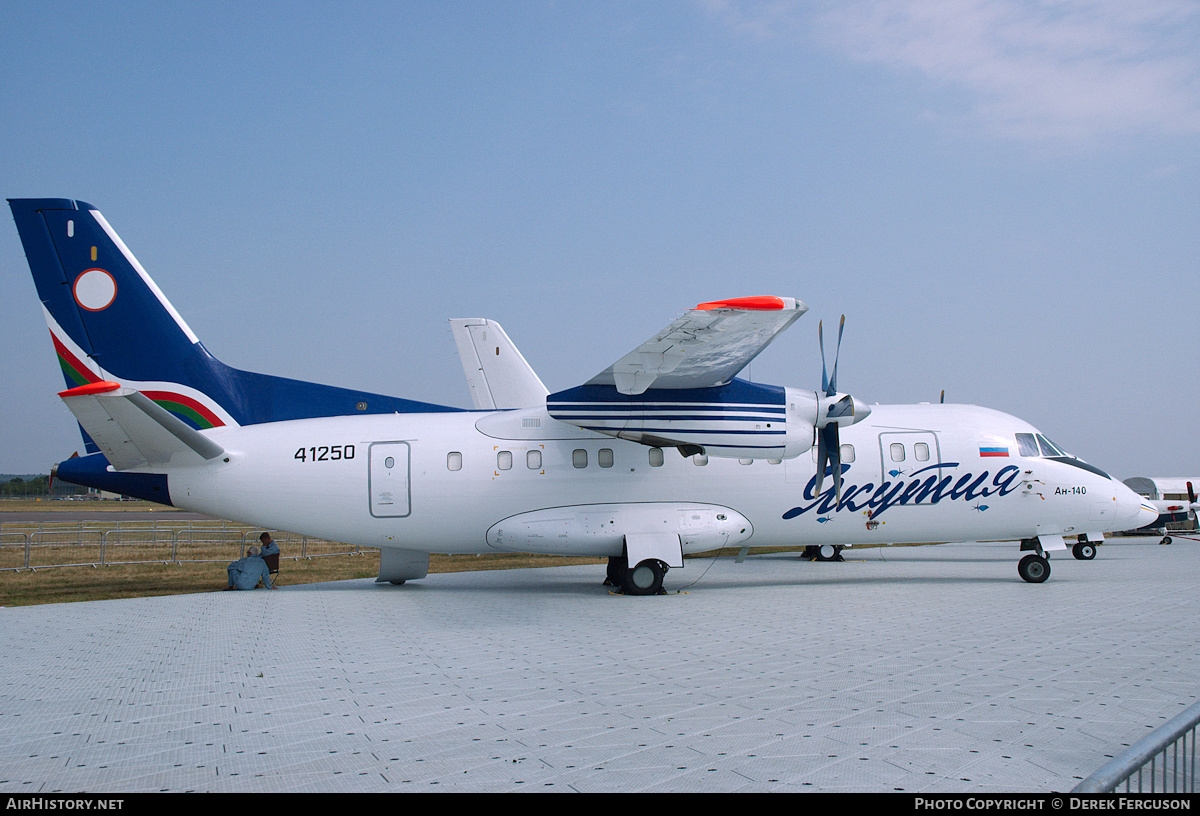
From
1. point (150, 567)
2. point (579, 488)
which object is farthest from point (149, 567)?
point (579, 488)

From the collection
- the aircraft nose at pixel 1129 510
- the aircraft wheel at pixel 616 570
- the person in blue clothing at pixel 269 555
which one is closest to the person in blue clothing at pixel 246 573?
the person in blue clothing at pixel 269 555

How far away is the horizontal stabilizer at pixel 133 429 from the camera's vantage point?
1220cm

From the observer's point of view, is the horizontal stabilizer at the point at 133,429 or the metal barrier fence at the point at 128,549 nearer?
the horizontal stabilizer at the point at 133,429

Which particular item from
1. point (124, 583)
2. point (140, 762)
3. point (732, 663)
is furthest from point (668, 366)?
point (124, 583)

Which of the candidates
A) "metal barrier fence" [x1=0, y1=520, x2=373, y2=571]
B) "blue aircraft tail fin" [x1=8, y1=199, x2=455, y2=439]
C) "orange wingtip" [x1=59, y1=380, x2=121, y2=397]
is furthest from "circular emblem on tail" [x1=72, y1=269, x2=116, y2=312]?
"metal barrier fence" [x1=0, y1=520, x2=373, y2=571]

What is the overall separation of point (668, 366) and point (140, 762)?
353 inches

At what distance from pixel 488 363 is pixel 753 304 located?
18.9 m

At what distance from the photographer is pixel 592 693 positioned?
6770 mm

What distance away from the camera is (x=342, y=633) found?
10.4 meters

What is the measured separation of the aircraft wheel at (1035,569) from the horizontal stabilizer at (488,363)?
17038 mm

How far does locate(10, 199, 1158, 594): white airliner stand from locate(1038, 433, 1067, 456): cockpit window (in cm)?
5

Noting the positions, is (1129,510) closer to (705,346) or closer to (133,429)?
(705,346)

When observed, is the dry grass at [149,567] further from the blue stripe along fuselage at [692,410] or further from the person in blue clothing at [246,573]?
the blue stripe along fuselage at [692,410]
